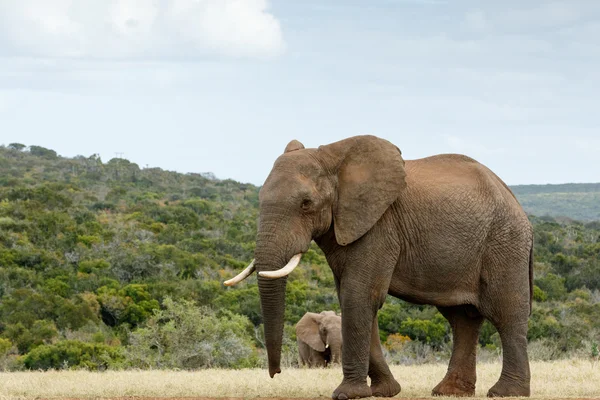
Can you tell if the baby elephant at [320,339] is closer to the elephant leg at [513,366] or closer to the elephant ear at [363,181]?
the elephant leg at [513,366]

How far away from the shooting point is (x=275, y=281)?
318 inches

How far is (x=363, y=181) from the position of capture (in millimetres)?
8555

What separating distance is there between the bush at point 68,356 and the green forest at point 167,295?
0.08 feet

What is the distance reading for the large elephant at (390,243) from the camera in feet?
26.8

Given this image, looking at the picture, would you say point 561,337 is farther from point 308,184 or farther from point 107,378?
point 308,184

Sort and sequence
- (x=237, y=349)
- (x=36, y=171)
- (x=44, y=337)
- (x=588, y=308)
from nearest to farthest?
(x=237, y=349), (x=44, y=337), (x=588, y=308), (x=36, y=171)

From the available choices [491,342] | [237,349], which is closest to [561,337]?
[491,342]

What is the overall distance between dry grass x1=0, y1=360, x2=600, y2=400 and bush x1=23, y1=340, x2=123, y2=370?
580 centimetres

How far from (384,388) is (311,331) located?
612cm

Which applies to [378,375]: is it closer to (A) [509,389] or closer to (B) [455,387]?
(B) [455,387]

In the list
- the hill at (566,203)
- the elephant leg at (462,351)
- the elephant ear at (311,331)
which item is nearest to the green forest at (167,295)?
the elephant ear at (311,331)

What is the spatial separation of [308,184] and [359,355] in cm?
150

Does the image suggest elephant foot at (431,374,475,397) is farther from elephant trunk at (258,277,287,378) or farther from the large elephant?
elephant trunk at (258,277,287,378)

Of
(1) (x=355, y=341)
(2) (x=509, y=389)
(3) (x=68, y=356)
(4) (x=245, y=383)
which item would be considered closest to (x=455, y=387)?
(2) (x=509, y=389)
